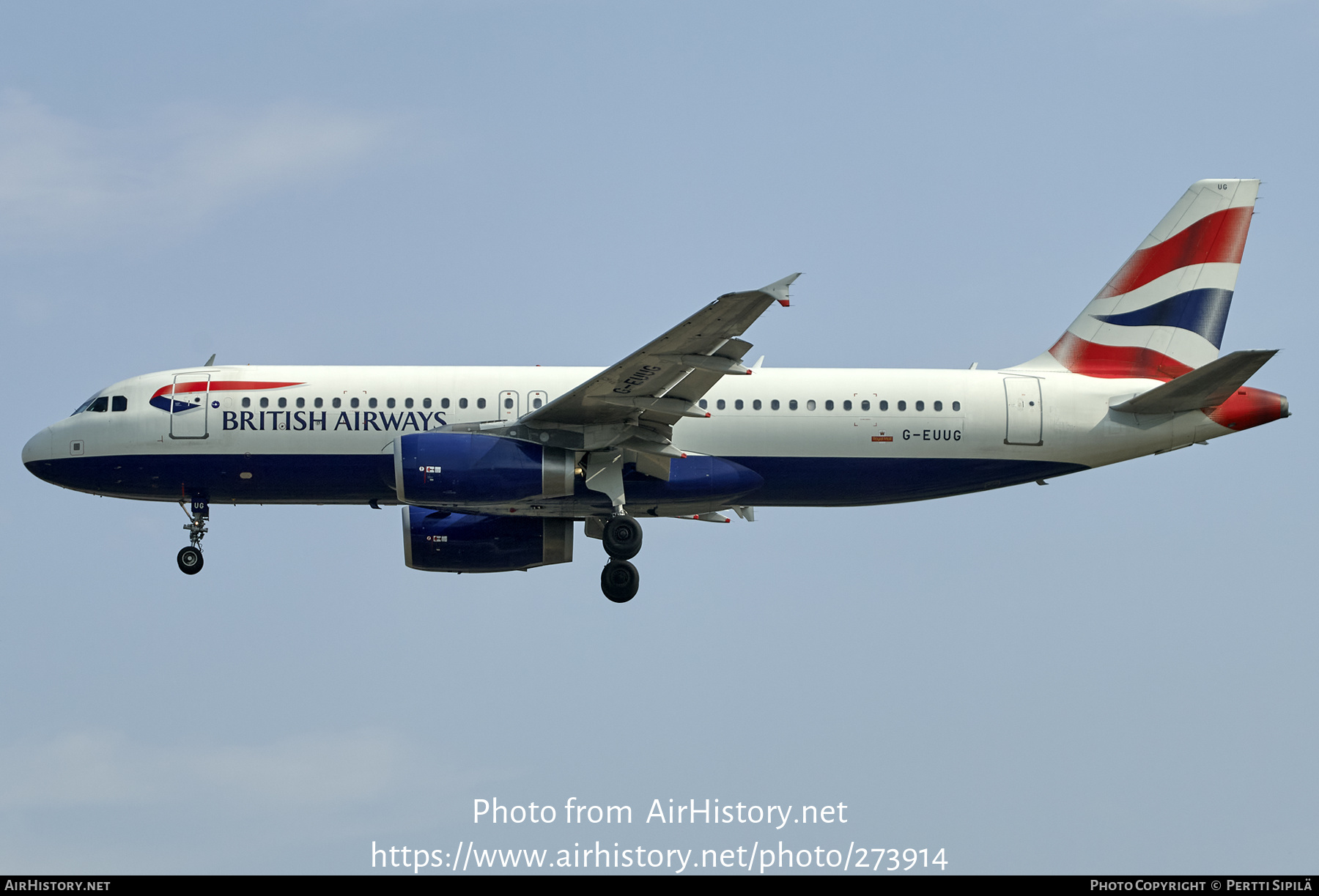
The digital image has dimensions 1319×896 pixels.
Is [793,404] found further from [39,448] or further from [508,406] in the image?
[39,448]

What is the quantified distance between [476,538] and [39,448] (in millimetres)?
9318

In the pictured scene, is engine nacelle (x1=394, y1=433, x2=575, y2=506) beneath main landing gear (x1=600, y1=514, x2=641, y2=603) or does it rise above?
above

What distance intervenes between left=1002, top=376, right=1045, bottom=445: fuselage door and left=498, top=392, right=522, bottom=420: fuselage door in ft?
32.8

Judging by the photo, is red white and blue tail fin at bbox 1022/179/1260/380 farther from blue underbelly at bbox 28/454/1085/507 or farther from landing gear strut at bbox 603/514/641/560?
landing gear strut at bbox 603/514/641/560

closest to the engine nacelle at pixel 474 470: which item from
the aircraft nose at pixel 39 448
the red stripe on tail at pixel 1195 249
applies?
the aircraft nose at pixel 39 448

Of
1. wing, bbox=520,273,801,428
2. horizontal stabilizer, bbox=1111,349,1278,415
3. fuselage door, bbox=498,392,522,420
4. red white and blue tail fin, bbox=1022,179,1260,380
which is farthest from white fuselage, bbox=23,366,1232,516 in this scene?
wing, bbox=520,273,801,428

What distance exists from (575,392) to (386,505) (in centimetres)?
576

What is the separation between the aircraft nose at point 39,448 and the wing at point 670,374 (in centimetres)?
1050

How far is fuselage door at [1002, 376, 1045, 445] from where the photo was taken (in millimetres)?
31312

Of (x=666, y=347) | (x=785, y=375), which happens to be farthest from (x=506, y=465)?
(x=785, y=375)

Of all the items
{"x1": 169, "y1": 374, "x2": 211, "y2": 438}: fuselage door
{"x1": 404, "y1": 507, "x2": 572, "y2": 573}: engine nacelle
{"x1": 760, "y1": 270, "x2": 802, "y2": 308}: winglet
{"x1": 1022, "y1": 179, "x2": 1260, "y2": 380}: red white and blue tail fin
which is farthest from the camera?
{"x1": 404, "y1": 507, "x2": 572, "y2": 573}: engine nacelle

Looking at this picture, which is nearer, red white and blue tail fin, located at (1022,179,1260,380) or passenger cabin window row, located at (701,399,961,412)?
passenger cabin window row, located at (701,399,961,412)

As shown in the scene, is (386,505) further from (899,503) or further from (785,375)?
(899,503)

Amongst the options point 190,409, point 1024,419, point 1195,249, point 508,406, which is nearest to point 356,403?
point 508,406
